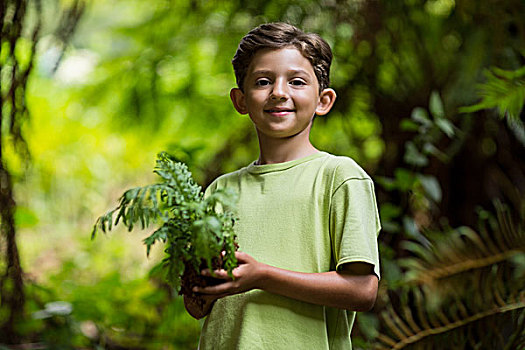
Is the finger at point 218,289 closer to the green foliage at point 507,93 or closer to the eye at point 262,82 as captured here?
the eye at point 262,82

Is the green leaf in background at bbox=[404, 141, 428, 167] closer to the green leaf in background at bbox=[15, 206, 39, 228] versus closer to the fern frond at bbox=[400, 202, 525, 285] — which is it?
the fern frond at bbox=[400, 202, 525, 285]

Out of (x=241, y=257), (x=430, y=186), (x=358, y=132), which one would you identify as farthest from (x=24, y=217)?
(x=241, y=257)

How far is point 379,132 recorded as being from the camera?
82.6 inches

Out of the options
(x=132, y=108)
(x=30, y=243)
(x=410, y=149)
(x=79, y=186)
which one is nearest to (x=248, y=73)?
(x=410, y=149)

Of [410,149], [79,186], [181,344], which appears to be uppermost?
[410,149]

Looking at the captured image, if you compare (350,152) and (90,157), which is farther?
(90,157)

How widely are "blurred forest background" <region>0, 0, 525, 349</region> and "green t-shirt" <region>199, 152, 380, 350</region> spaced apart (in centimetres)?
57

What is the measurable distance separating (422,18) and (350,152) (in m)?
0.52

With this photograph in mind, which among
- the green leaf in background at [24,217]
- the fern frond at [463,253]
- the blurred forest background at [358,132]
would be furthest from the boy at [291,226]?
the green leaf in background at [24,217]

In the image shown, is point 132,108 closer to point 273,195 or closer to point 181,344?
point 181,344

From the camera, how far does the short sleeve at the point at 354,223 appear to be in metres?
0.85

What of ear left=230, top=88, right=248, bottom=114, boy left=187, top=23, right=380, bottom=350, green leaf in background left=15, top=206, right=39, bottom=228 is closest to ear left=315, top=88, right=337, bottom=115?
boy left=187, top=23, right=380, bottom=350

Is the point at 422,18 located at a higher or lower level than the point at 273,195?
higher

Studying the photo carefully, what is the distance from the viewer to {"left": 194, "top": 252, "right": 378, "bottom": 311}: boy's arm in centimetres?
81
